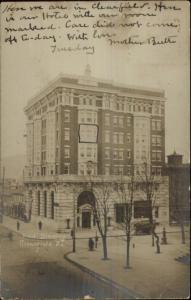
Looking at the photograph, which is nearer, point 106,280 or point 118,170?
point 106,280

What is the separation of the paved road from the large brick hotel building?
0.65ft

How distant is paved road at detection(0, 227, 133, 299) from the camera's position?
95.0 inches

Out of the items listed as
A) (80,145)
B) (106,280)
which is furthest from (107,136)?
(106,280)

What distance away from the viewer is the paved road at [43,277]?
7.92ft

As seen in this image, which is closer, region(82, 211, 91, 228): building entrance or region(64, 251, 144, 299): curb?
region(64, 251, 144, 299): curb

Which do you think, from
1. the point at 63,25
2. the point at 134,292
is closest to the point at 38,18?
the point at 63,25

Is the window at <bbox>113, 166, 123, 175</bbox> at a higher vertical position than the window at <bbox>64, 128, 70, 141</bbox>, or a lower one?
lower

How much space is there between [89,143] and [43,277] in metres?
0.79

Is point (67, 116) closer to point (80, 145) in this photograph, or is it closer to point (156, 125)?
point (80, 145)

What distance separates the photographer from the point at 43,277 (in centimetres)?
245

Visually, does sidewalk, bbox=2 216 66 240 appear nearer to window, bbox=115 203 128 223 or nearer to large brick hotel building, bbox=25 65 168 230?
large brick hotel building, bbox=25 65 168 230

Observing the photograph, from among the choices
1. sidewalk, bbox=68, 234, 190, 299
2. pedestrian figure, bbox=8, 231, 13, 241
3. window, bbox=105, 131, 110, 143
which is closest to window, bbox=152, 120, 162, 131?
window, bbox=105, 131, 110, 143

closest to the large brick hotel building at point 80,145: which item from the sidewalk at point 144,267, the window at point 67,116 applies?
the window at point 67,116

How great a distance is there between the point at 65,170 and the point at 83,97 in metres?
0.43
